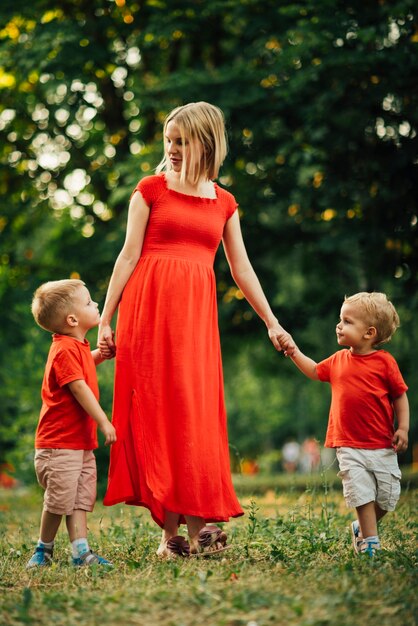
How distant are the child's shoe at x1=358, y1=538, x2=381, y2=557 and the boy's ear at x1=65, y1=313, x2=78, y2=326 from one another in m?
1.94

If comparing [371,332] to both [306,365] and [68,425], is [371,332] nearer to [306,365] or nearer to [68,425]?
[306,365]

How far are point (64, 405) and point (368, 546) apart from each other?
5.81ft

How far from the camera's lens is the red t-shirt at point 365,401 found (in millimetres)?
4723

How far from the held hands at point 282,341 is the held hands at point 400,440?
30.3 inches

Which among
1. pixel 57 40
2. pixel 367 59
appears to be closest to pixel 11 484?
pixel 57 40

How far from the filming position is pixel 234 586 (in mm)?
3764

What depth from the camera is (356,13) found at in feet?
31.6

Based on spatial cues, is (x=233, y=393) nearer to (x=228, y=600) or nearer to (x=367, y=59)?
(x=367, y=59)

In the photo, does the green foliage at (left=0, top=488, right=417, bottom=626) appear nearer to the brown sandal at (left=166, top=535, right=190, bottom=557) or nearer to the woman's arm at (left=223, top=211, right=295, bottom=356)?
the brown sandal at (left=166, top=535, right=190, bottom=557)

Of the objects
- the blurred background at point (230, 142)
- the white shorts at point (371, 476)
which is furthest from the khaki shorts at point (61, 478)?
the blurred background at point (230, 142)

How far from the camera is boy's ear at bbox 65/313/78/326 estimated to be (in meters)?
4.86

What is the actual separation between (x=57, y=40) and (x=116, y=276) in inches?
251

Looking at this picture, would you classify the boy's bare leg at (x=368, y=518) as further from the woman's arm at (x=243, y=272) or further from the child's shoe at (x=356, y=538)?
the woman's arm at (x=243, y=272)

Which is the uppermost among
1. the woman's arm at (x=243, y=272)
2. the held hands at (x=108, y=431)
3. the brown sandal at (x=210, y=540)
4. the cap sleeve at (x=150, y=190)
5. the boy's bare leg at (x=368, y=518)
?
the cap sleeve at (x=150, y=190)
